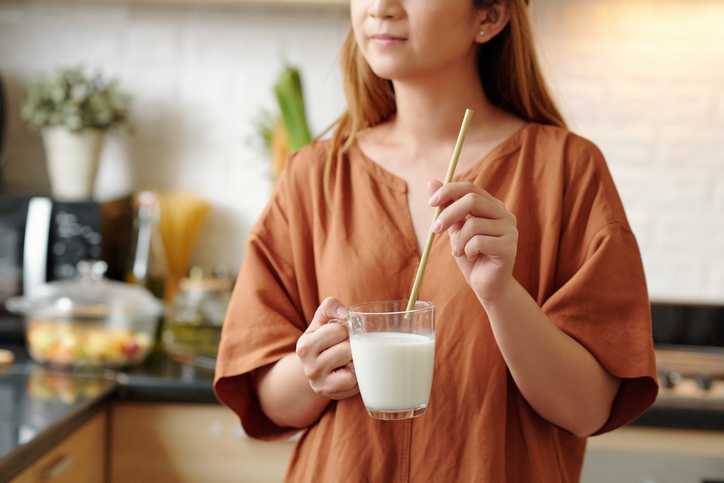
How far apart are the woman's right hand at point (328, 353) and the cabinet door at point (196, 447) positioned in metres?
1.13

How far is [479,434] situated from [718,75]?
6.13 feet

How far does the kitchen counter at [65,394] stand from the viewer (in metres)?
1.80

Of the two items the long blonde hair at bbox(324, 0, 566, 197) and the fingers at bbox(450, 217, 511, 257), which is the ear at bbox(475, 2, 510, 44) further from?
the fingers at bbox(450, 217, 511, 257)

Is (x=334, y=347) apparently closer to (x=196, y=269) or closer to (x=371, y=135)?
(x=371, y=135)

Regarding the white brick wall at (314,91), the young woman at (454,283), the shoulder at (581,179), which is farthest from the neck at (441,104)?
the white brick wall at (314,91)

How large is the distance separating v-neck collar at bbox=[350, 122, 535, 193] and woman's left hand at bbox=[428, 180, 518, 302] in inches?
9.9

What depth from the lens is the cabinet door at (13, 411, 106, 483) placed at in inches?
71.5

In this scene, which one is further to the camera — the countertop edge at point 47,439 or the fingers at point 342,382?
the countertop edge at point 47,439

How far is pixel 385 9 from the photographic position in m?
1.19

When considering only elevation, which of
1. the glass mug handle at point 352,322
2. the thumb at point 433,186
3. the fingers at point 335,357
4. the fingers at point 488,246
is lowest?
the fingers at point 335,357

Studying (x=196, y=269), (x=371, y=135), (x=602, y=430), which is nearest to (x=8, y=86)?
(x=196, y=269)

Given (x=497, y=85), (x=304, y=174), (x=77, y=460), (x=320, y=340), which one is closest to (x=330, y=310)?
(x=320, y=340)

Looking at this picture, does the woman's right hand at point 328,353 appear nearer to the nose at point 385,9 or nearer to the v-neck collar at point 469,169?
the v-neck collar at point 469,169

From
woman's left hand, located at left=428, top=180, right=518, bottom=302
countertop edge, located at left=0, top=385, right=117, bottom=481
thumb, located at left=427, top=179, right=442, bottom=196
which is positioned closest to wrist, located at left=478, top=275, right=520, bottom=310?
woman's left hand, located at left=428, top=180, right=518, bottom=302
